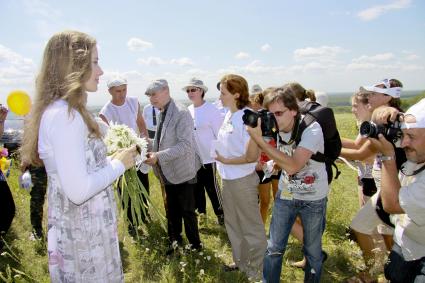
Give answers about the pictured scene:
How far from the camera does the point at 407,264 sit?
230 centimetres

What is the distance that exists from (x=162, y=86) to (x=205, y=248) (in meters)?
2.07

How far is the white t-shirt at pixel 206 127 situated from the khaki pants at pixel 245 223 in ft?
Result: 4.96

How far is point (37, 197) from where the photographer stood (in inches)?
175

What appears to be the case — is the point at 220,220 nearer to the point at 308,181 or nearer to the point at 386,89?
the point at 308,181

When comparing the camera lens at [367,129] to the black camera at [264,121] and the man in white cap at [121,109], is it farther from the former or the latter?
the man in white cap at [121,109]

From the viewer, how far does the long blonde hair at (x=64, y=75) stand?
5.61ft

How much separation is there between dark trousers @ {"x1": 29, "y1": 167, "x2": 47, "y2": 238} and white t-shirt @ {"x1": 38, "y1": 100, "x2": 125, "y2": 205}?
122 inches

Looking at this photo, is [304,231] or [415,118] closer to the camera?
[415,118]

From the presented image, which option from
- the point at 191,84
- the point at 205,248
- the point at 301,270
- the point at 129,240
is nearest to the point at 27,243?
the point at 129,240

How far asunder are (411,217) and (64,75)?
7.31 feet

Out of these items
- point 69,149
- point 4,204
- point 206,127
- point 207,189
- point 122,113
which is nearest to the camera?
point 69,149

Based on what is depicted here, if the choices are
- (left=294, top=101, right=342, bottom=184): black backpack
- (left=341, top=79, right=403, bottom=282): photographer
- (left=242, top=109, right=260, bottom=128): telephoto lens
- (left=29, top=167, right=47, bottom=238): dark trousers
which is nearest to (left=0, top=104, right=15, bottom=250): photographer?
(left=29, top=167, right=47, bottom=238): dark trousers

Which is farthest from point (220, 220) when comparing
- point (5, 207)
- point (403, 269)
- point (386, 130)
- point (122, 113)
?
point (386, 130)

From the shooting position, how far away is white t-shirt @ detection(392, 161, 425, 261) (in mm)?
2084
